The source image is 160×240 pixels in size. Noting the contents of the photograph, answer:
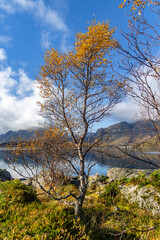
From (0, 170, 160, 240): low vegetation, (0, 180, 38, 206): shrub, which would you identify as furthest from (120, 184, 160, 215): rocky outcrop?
(0, 180, 38, 206): shrub

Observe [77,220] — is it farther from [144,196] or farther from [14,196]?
[144,196]

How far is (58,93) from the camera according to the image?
7.05m

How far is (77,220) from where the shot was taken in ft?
14.2

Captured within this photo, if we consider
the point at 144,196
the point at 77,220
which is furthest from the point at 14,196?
the point at 144,196

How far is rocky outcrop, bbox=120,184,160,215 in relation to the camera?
6861 millimetres

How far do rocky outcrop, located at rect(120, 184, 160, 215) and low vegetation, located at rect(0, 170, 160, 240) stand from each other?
0.81 ft

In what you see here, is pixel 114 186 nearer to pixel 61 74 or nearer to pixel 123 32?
pixel 61 74

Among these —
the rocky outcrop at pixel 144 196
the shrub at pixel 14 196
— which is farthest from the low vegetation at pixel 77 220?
the rocky outcrop at pixel 144 196

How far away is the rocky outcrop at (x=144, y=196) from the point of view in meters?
6.86

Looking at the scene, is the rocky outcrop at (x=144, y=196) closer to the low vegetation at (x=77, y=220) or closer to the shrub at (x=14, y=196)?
the low vegetation at (x=77, y=220)

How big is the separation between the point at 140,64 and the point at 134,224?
21.8ft

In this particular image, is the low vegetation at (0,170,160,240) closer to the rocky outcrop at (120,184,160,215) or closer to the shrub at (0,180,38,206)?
the shrub at (0,180,38,206)

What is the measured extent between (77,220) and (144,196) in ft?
15.9

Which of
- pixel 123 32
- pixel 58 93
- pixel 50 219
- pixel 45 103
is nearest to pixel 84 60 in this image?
pixel 58 93
